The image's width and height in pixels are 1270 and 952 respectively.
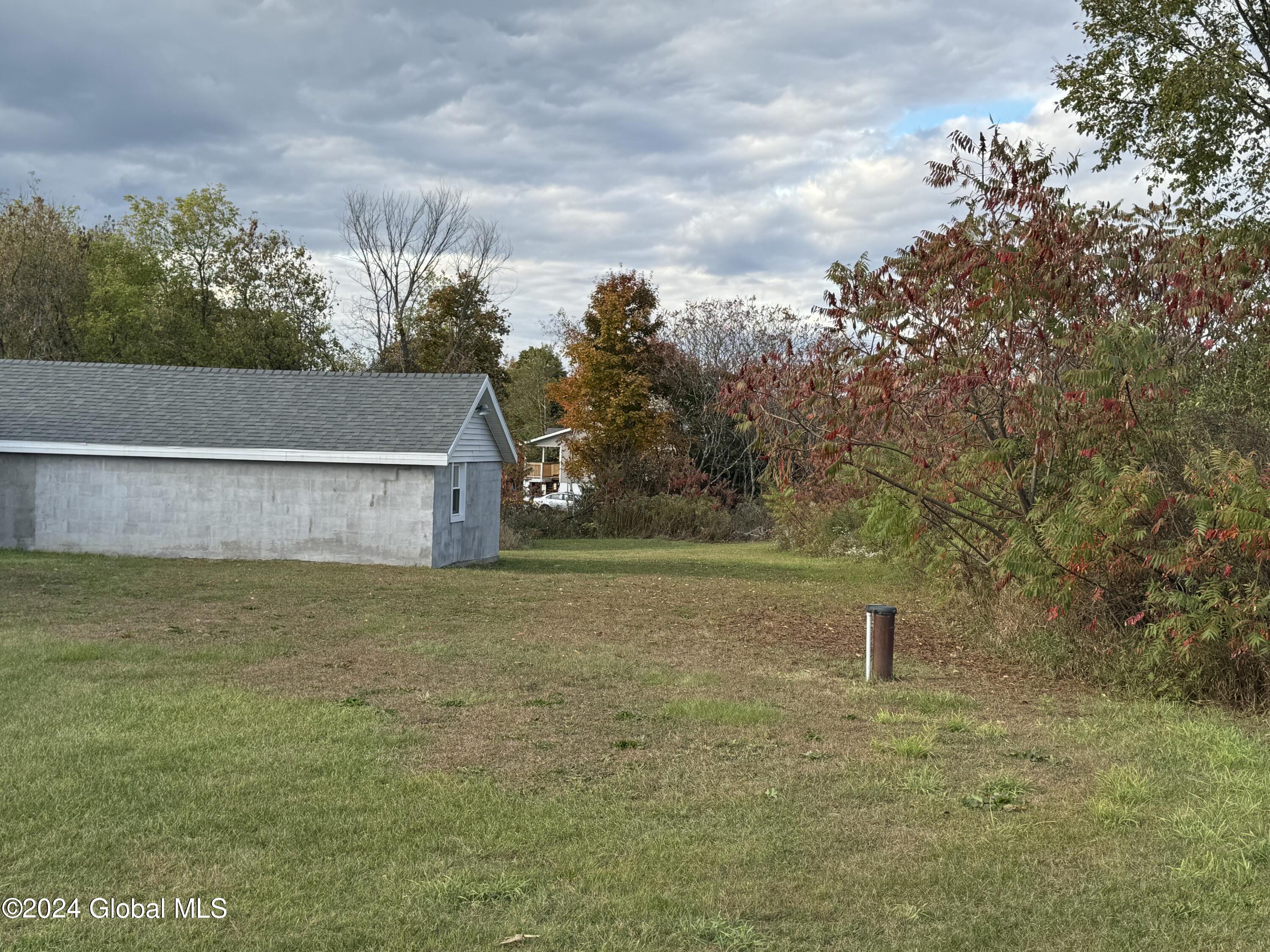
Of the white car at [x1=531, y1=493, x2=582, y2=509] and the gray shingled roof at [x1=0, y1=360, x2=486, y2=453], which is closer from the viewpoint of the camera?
the gray shingled roof at [x1=0, y1=360, x2=486, y2=453]

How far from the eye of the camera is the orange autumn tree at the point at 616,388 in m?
39.9

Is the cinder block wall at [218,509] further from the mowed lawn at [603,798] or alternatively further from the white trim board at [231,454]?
the mowed lawn at [603,798]

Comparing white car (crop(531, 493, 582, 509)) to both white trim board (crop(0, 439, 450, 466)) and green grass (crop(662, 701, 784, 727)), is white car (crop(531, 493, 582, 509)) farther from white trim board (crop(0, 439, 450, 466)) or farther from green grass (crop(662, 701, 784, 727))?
green grass (crop(662, 701, 784, 727))

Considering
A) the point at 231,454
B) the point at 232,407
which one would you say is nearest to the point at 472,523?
the point at 231,454

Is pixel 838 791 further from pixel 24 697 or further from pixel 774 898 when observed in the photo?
pixel 24 697

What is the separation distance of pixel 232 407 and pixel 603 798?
65.9ft

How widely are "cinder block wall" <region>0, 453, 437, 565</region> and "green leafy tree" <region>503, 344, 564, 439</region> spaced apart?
43.0 metres

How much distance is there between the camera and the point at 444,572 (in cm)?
2138

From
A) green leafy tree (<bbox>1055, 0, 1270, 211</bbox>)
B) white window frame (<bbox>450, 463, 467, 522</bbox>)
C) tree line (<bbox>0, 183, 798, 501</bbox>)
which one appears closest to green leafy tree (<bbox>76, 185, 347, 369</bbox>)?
tree line (<bbox>0, 183, 798, 501</bbox>)

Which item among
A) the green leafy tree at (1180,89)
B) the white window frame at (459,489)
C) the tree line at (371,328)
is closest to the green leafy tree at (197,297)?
the tree line at (371,328)

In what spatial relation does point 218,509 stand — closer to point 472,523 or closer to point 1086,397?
point 472,523

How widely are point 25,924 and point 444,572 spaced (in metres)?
16.8

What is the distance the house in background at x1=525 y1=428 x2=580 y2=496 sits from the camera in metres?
43.8

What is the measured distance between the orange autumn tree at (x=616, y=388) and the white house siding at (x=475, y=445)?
1351 cm
